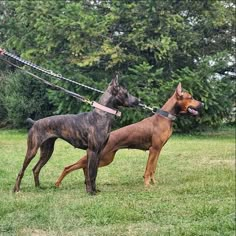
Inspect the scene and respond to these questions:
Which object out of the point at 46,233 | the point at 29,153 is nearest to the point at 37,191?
the point at 29,153

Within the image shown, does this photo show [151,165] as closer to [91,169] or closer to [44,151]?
[91,169]

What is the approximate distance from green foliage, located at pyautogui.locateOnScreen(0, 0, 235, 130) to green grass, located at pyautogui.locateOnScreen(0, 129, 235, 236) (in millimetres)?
10192

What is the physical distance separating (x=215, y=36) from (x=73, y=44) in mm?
6706

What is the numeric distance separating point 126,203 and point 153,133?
2256 millimetres

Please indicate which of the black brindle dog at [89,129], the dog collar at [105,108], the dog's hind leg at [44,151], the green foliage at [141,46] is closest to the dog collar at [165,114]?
the black brindle dog at [89,129]

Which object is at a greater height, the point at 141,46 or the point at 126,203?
the point at 141,46

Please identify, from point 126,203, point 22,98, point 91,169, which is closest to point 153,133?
point 91,169

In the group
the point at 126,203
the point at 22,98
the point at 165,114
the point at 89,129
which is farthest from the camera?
the point at 22,98

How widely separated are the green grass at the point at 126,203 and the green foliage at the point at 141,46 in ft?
33.4

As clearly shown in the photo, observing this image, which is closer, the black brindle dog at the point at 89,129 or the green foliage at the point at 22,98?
the black brindle dog at the point at 89,129

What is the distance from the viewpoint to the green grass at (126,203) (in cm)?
569

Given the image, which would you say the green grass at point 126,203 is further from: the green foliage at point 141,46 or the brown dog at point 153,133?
the green foliage at point 141,46

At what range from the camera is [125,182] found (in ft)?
30.8

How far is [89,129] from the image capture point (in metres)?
7.75
